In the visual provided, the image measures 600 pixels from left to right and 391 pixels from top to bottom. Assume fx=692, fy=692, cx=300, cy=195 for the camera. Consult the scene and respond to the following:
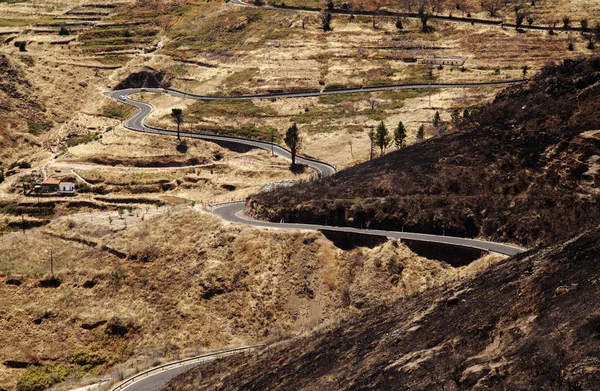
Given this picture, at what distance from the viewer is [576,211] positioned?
41.4 metres

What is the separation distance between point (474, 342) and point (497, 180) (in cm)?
2877

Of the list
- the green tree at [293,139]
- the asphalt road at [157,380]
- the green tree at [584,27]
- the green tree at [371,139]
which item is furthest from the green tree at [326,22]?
the asphalt road at [157,380]

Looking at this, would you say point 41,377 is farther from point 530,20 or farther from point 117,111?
point 530,20

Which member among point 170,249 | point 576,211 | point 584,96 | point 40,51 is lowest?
point 170,249

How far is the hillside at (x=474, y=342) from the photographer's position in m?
17.0

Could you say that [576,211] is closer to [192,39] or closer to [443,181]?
[443,181]

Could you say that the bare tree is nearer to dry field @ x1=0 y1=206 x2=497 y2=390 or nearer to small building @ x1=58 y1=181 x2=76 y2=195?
small building @ x1=58 y1=181 x2=76 y2=195

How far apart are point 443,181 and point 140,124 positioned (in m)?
63.0

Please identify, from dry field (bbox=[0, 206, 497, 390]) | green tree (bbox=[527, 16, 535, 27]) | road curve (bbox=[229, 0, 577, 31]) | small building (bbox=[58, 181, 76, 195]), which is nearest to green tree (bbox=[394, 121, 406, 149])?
dry field (bbox=[0, 206, 497, 390])

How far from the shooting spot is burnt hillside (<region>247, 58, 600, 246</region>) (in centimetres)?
4306

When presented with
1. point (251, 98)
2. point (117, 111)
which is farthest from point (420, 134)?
point (117, 111)

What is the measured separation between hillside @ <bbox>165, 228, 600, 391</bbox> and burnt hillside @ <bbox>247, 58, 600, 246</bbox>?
47.5 feet

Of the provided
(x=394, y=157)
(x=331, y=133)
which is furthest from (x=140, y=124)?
(x=394, y=157)

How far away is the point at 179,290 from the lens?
161 ft
